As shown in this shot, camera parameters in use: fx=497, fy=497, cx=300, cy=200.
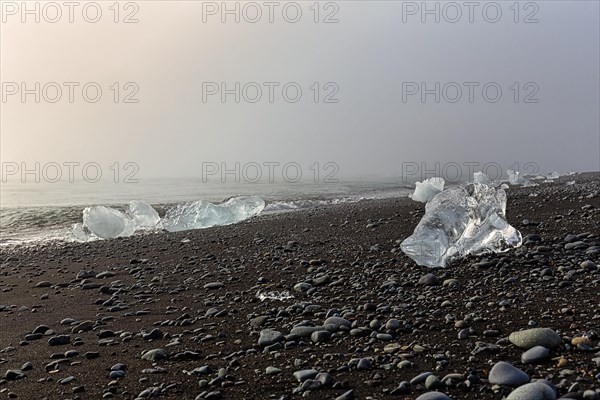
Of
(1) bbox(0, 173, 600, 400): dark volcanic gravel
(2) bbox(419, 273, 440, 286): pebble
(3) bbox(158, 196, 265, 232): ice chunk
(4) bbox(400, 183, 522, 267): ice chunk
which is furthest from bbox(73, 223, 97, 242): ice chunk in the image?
(2) bbox(419, 273, 440, 286): pebble

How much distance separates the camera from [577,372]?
2529mm

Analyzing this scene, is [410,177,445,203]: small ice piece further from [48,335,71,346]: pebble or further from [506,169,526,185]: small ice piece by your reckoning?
[48,335,71,346]: pebble

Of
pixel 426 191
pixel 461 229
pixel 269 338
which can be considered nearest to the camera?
pixel 269 338

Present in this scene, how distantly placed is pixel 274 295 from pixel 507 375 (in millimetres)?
2851

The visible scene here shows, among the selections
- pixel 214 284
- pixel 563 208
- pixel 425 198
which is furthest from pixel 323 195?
pixel 214 284

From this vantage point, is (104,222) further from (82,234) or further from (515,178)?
(515,178)

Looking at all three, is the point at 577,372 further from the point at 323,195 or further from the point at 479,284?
the point at 323,195

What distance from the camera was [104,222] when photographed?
454 inches

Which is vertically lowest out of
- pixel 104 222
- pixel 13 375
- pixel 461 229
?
pixel 13 375

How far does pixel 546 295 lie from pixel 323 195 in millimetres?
17996

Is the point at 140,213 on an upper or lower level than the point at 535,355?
upper

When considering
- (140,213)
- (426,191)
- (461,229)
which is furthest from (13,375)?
(426,191)

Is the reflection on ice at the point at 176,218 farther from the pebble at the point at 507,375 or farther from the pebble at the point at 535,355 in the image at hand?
the pebble at the point at 507,375

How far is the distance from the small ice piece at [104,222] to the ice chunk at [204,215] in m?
0.98
